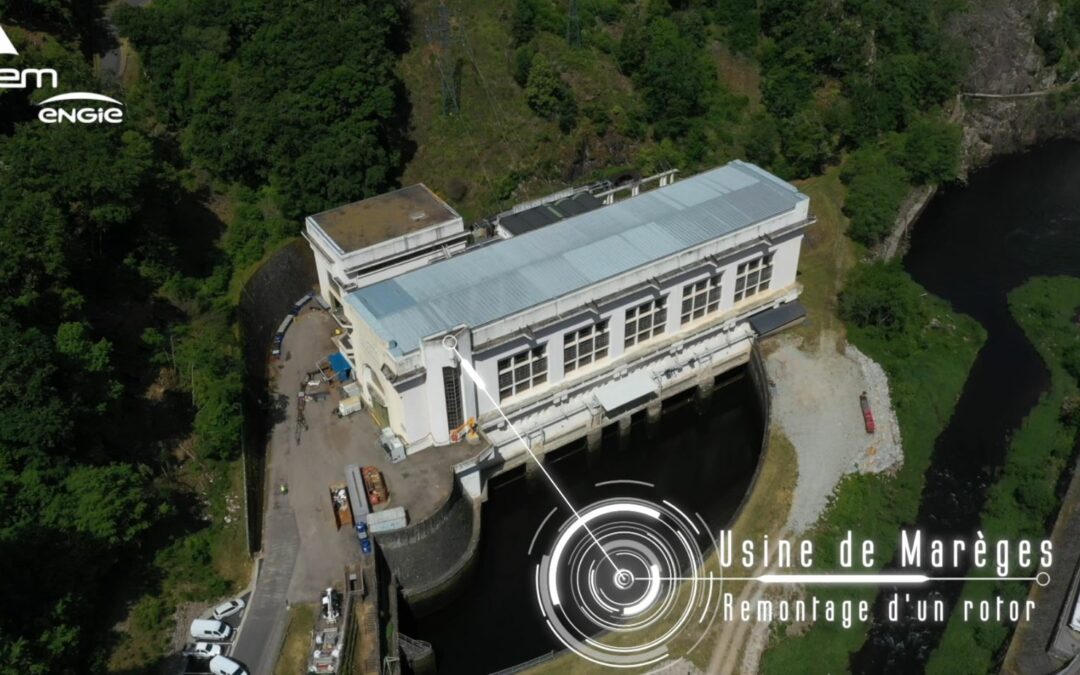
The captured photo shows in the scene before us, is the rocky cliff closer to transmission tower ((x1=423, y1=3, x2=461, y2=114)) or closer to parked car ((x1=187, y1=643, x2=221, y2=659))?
transmission tower ((x1=423, y1=3, x2=461, y2=114))

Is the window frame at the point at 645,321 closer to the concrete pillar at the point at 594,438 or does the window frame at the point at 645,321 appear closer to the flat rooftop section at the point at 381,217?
the concrete pillar at the point at 594,438

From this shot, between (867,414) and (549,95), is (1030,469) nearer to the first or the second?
(867,414)

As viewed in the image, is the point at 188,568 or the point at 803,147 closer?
the point at 188,568

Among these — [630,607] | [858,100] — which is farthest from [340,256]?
[858,100]

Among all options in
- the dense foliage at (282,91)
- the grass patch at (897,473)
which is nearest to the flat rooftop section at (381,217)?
the dense foliage at (282,91)

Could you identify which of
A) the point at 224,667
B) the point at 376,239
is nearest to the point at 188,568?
the point at 224,667

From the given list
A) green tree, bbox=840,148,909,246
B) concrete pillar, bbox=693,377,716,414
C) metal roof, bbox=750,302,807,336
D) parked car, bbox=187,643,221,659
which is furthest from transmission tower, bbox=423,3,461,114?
parked car, bbox=187,643,221,659
